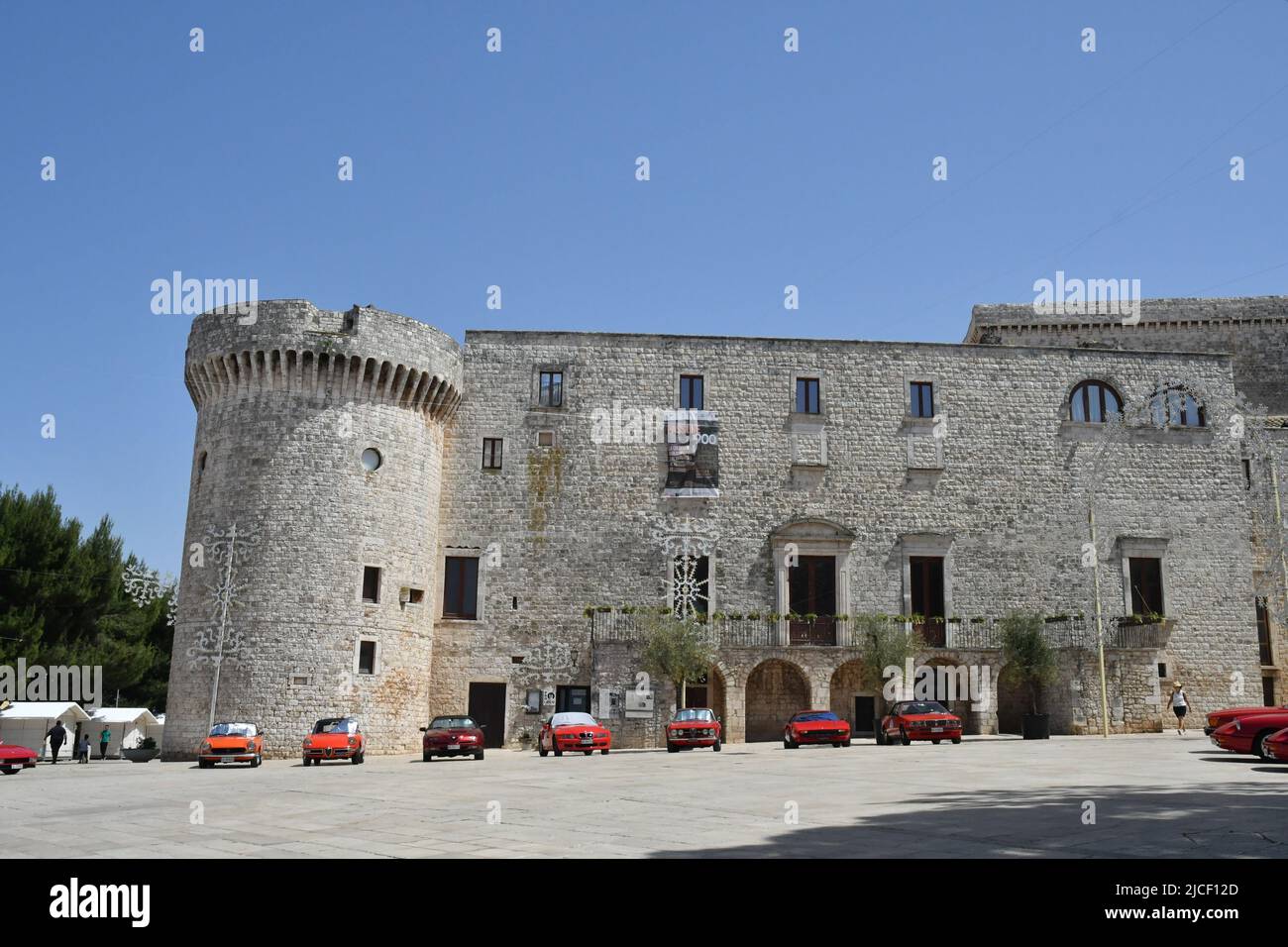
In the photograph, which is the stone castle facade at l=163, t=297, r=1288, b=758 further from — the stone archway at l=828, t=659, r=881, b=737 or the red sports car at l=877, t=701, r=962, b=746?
the red sports car at l=877, t=701, r=962, b=746

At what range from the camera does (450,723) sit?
88.6 feet

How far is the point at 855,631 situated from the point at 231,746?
17865 mm

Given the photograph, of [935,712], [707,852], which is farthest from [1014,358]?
[707,852]

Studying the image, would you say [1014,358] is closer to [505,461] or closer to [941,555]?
[941,555]

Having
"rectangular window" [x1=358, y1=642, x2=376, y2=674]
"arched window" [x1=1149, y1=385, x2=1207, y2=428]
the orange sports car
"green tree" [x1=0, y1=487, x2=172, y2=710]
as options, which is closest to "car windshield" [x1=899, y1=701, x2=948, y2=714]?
"rectangular window" [x1=358, y1=642, x2=376, y2=674]

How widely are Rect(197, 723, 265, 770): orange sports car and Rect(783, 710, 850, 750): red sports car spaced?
13160 mm

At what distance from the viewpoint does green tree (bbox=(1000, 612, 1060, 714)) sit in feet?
106

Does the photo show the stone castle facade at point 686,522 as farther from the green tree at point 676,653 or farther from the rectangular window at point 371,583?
the green tree at point 676,653

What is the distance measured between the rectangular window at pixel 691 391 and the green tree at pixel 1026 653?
11849 millimetres

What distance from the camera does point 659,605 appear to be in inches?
1331

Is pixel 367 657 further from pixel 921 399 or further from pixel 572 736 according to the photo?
pixel 921 399

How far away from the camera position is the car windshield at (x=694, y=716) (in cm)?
2722

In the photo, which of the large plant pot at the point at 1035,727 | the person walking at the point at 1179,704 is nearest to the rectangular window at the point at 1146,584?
the person walking at the point at 1179,704
